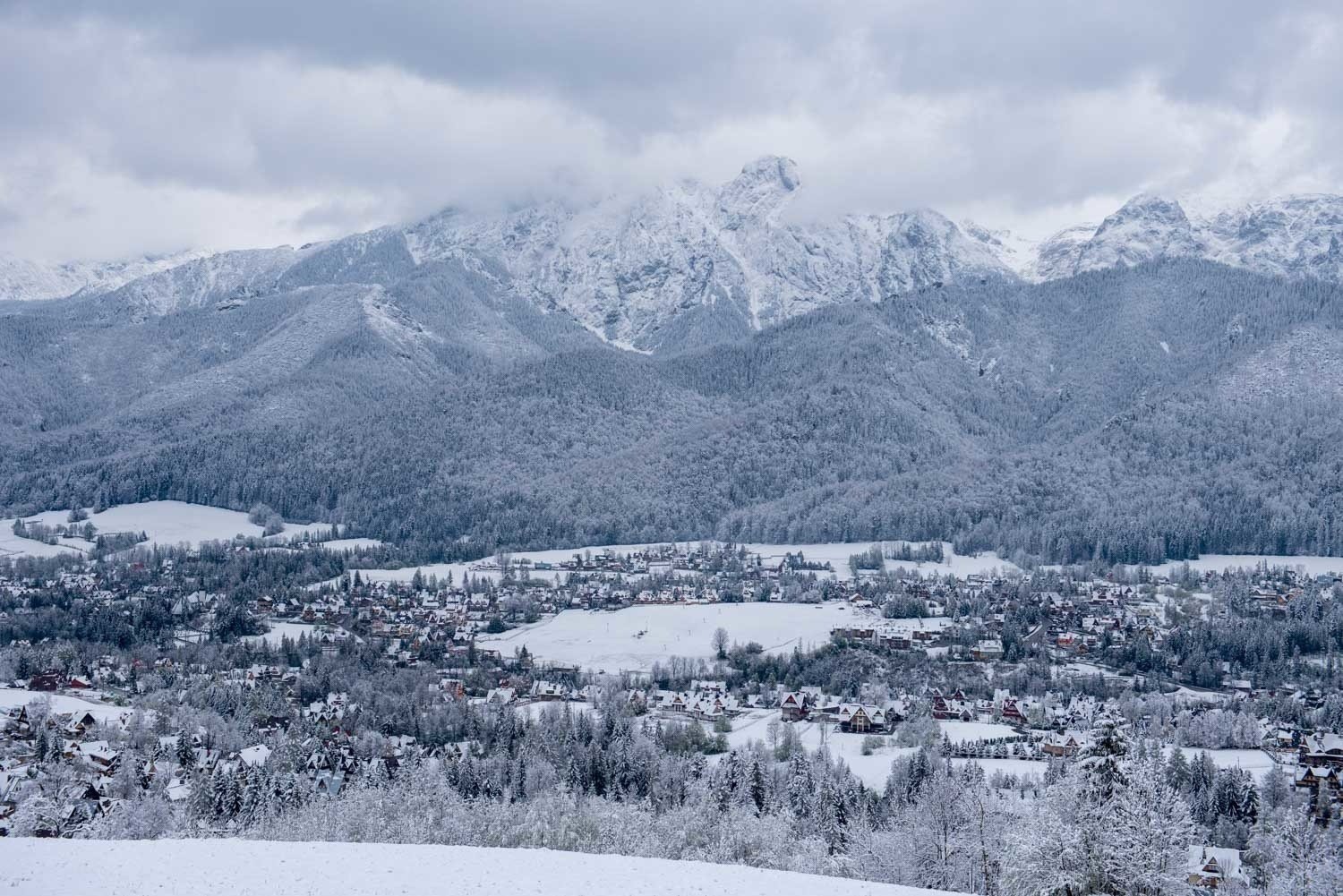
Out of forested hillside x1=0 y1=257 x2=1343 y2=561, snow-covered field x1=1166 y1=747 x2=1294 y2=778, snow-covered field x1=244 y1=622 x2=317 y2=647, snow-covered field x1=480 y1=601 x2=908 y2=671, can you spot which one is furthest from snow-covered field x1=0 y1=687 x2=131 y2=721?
forested hillside x1=0 y1=257 x2=1343 y2=561

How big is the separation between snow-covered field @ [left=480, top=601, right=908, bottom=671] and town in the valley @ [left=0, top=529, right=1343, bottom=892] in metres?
0.37

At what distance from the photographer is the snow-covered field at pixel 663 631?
90500 millimetres

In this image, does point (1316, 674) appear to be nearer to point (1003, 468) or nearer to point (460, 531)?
point (1003, 468)

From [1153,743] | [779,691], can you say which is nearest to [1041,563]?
[779,691]

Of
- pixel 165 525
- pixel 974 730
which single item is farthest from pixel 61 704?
pixel 165 525

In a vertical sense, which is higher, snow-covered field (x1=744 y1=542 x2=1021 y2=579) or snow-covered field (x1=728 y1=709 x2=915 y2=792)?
snow-covered field (x1=744 y1=542 x2=1021 y2=579)

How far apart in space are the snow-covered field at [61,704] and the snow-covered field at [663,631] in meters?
27.9

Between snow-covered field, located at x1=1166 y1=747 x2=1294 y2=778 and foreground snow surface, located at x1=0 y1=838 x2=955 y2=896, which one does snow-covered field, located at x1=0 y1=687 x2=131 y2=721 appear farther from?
snow-covered field, located at x1=1166 y1=747 x2=1294 y2=778

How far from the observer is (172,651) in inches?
3445

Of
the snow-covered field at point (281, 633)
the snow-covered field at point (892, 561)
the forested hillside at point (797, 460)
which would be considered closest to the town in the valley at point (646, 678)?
the snow-covered field at point (281, 633)

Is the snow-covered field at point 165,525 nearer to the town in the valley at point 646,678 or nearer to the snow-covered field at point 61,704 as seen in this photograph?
the town in the valley at point 646,678

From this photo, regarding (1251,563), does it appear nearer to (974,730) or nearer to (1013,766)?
(974,730)

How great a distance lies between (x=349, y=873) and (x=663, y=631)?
69.6m

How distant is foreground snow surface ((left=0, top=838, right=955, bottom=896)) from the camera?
2705 cm
